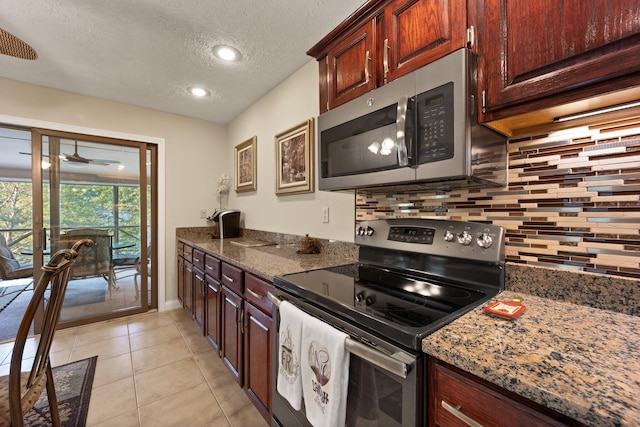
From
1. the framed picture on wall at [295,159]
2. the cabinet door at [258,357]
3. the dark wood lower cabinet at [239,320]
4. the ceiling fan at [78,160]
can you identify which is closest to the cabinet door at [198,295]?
the dark wood lower cabinet at [239,320]

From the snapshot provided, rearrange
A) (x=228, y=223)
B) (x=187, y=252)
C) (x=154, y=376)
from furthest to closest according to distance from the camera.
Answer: (x=228, y=223) → (x=187, y=252) → (x=154, y=376)

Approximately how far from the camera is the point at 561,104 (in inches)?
31.5

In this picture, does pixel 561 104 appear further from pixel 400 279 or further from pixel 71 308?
pixel 71 308

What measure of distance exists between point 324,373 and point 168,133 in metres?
3.28

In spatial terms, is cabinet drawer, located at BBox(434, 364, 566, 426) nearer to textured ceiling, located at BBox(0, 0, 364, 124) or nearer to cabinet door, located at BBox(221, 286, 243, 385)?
cabinet door, located at BBox(221, 286, 243, 385)

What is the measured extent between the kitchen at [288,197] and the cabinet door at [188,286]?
546 millimetres

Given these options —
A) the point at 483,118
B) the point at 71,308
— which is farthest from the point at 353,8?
the point at 71,308

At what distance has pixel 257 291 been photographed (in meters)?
1.45

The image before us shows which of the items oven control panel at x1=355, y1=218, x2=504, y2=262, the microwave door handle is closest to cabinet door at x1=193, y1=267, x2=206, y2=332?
oven control panel at x1=355, y1=218, x2=504, y2=262

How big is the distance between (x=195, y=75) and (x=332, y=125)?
1.61m

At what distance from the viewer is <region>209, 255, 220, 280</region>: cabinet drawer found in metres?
1.95

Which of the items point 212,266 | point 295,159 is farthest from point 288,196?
point 212,266

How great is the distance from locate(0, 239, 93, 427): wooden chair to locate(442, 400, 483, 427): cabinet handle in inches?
52.8

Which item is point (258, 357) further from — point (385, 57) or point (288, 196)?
point (385, 57)
